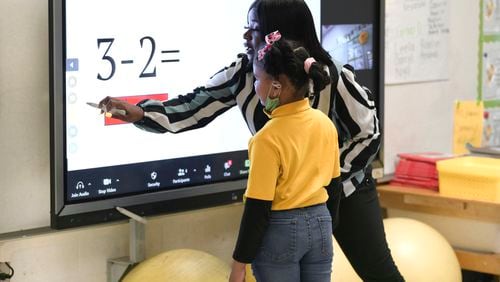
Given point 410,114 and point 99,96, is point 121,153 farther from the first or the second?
point 410,114

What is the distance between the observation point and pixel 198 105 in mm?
2863

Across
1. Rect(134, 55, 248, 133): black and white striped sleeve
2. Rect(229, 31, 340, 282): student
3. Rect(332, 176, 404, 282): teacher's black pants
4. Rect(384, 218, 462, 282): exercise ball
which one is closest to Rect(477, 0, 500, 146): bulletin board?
Rect(384, 218, 462, 282): exercise ball

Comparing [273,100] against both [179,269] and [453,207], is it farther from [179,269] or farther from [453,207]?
[453,207]

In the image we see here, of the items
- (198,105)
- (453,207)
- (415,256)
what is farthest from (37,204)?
(453,207)

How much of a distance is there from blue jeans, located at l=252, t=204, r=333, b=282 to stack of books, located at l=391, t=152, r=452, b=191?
1.70 m

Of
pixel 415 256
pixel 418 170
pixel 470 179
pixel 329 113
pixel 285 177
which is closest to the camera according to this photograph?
pixel 285 177

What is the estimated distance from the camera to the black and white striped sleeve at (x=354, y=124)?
2715mm

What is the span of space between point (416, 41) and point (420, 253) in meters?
1.15

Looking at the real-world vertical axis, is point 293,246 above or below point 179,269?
above

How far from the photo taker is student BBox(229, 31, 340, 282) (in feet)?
7.65

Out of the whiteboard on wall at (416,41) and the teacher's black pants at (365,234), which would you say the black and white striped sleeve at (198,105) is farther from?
the whiteboard on wall at (416,41)

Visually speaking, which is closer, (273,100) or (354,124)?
(273,100)

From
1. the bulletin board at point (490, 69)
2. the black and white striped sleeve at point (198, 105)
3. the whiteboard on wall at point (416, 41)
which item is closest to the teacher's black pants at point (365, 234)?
the black and white striped sleeve at point (198, 105)

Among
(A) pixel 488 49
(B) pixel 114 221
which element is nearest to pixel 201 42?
(B) pixel 114 221
